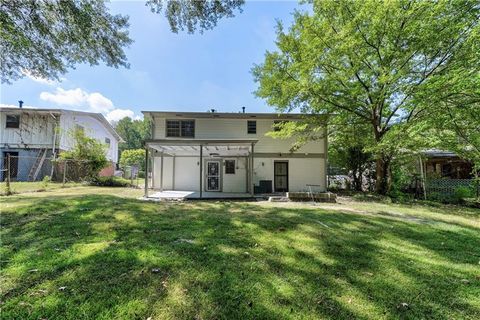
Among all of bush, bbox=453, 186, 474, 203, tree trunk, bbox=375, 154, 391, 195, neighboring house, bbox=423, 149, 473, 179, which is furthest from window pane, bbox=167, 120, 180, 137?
neighboring house, bbox=423, 149, 473, 179

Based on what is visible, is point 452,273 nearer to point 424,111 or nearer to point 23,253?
point 23,253

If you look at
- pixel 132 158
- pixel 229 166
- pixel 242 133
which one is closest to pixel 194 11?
pixel 242 133

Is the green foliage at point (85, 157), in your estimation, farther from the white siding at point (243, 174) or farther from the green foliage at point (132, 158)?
the green foliage at point (132, 158)

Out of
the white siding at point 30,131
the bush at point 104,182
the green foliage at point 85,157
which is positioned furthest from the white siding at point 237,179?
the white siding at point 30,131

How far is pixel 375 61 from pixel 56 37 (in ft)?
44.8

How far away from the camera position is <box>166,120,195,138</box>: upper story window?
15.1 m

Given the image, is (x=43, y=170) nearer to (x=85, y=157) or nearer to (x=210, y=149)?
(x=85, y=157)

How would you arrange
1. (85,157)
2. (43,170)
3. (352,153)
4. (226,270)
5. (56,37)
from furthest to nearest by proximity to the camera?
(43,170) → (85,157) → (352,153) → (56,37) → (226,270)

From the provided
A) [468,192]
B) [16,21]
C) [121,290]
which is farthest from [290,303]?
[468,192]

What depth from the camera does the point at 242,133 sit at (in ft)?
50.5

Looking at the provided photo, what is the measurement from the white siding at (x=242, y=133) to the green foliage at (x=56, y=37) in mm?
6710

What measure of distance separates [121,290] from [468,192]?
17.0 metres

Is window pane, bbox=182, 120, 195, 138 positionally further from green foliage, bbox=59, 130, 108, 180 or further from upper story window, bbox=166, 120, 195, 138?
green foliage, bbox=59, 130, 108, 180

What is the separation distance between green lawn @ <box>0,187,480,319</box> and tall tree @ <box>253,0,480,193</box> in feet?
26.3
